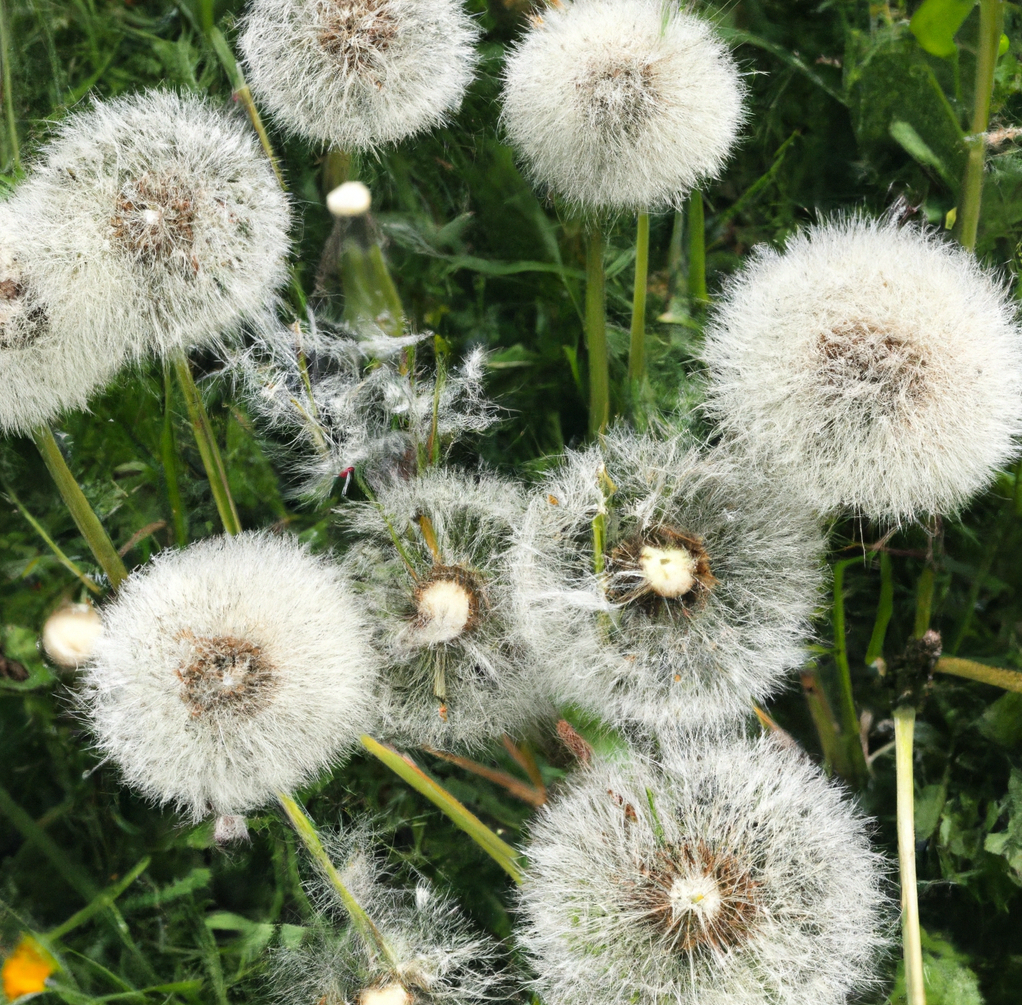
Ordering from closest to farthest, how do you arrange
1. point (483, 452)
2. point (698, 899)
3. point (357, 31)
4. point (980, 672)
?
point (698, 899), point (357, 31), point (980, 672), point (483, 452)

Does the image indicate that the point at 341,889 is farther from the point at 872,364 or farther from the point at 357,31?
the point at 357,31

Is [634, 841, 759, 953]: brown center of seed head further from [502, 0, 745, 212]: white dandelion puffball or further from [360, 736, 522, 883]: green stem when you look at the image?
[502, 0, 745, 212]: white dandelion puffball

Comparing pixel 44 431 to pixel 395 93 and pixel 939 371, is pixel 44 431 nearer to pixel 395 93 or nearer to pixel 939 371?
pixel 395 93

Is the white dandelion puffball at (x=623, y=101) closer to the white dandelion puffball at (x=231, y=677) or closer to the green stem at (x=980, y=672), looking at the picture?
the white dandelion puffball at (x=231, y=677)

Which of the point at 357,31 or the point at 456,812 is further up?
the point at 357,31

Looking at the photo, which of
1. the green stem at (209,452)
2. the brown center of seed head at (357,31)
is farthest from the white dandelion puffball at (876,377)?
the green stem at (209,452)

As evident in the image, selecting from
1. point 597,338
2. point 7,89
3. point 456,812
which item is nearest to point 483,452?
point 597,338
